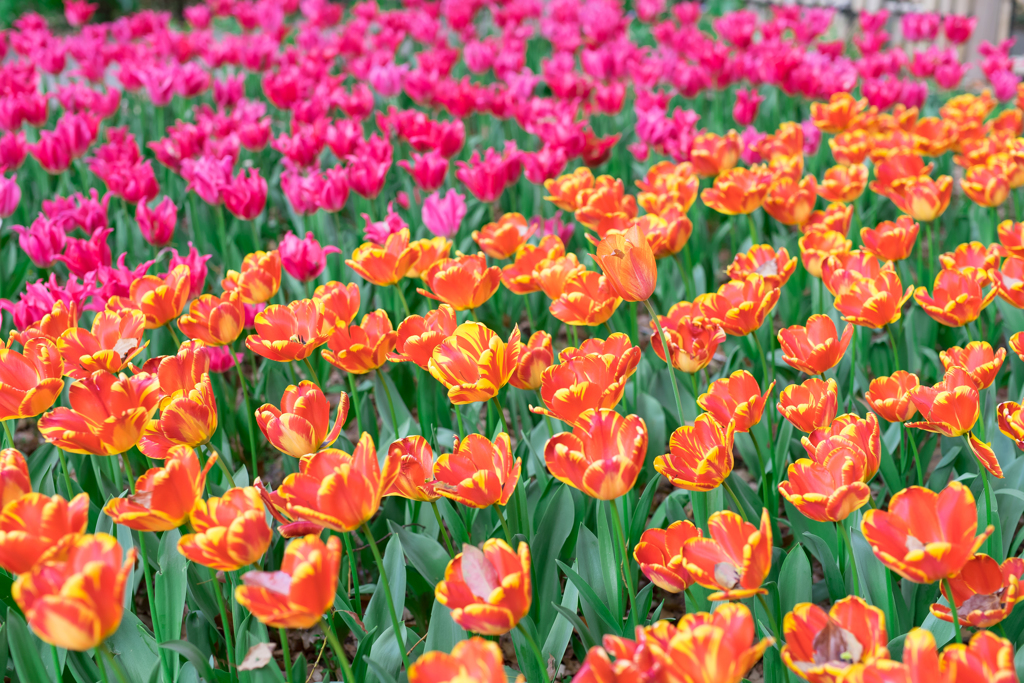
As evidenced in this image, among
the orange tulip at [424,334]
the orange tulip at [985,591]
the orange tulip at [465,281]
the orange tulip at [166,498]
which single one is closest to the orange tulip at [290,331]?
the orange tulip at [424,334]

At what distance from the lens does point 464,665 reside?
76 centimetres

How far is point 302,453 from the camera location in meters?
1.19

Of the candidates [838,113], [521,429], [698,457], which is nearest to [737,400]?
[698,457]

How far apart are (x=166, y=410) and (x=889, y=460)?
1270mm

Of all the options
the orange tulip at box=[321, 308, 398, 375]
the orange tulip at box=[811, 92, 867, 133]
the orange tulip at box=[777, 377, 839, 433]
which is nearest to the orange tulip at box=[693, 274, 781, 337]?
the orange tulip at box=[777, 377, 839, 433]

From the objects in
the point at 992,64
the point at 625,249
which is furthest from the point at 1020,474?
the point at 992,64

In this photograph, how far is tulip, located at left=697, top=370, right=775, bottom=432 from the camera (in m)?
1.20

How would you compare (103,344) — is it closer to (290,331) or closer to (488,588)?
(290,331)

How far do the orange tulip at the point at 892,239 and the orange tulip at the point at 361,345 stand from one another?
1.06 m

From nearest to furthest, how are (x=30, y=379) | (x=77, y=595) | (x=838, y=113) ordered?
1. (x=77, y=595)
2. (x=30, y=379)
3. (x=838, y=113)

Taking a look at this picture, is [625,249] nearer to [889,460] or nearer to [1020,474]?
[889,460]

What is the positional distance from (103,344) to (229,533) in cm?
76

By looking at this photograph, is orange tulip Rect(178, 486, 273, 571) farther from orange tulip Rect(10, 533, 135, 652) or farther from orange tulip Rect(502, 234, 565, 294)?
orange tulip Rect(502, 234, 565, 294)

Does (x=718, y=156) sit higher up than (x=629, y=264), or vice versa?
(x=629, y=264)
